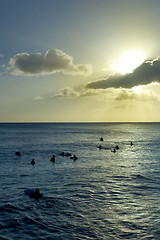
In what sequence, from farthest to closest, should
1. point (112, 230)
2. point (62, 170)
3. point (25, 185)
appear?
point (62, 170) → point (25, 185) → point (112, 230)

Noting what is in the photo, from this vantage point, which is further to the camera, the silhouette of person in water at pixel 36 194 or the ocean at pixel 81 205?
the silhouette of person in water at pixel 36 194

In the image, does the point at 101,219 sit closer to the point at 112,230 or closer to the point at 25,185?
the point at 112,230

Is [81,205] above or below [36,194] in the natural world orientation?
below

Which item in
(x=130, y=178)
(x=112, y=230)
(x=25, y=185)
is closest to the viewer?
(x=112, y=230)

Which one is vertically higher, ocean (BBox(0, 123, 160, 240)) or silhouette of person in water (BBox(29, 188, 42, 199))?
silhouette of person in water (BBox(29, 188, 42, 199))

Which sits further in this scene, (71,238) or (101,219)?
(101,219)

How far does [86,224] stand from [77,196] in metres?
7.15

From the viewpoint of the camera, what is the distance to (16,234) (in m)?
18.0

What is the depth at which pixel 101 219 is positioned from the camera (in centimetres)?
2027

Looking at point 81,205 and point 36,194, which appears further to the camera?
point 36,194

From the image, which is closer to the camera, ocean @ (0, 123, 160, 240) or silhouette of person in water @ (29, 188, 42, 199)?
ocean @ (0, 123, 160, 240)

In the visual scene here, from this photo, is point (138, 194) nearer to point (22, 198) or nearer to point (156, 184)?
point (156, 184)

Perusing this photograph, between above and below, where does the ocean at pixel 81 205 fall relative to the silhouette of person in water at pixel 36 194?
below

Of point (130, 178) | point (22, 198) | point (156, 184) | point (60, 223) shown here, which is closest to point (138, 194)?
point (156, 184)
